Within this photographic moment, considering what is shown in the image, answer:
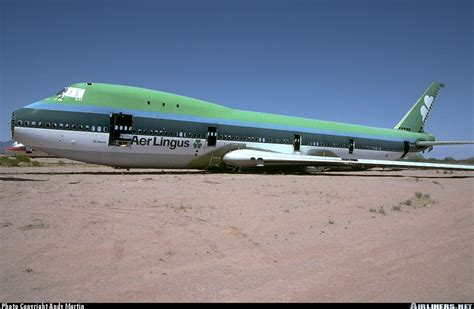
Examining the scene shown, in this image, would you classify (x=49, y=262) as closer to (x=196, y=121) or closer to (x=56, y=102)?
(x=56, y=102)

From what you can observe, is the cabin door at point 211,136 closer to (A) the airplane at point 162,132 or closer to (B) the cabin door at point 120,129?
(A) the airplane at point 162,132

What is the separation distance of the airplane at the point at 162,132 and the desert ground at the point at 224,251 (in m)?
9.00

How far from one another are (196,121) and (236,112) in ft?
12.9

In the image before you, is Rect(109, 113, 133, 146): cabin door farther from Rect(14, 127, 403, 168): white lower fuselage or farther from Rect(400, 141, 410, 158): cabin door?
Rect(400, 141, 410, 158): cabin door

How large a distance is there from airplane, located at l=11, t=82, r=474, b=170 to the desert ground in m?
9.00

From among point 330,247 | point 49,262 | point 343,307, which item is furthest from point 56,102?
point 343,307

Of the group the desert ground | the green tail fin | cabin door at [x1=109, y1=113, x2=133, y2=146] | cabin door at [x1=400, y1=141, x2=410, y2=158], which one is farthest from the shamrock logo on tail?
the green tail fin

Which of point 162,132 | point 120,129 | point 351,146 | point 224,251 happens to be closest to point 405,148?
point 351,146

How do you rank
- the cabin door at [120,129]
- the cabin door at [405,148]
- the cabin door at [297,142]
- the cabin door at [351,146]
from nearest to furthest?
the cabin door at [120,129]
the cabin door at [297,142]
the cabin door at [351,146]
the cabin door at [405,148]

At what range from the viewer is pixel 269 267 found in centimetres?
549

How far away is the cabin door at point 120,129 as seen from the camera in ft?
66.2

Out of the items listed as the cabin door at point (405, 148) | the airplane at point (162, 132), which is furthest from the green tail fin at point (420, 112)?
the airplane at point (162, 132)

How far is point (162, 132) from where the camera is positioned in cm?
2169

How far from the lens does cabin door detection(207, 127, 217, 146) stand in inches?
941
